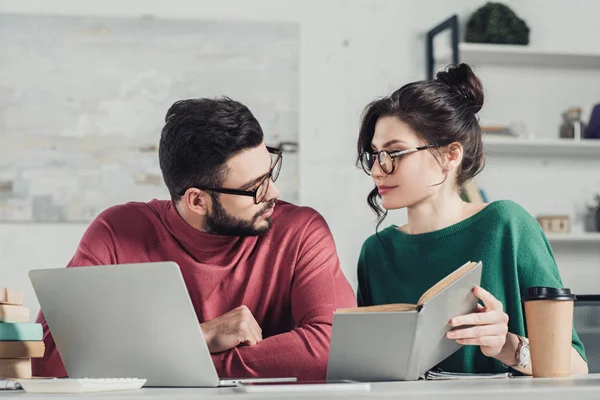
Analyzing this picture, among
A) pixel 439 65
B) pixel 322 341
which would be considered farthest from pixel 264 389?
pixel 439 65

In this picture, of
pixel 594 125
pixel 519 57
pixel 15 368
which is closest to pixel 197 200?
pixel 15 368

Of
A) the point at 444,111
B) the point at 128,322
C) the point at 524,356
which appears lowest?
the point at 524,356

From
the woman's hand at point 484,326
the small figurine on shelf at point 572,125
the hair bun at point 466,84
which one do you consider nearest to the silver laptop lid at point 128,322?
the woman's hand at point 484,326

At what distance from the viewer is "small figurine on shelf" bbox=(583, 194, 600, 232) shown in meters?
3.71

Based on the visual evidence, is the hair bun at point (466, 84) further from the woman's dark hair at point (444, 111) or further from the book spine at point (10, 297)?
the book spine at point (10, 297)

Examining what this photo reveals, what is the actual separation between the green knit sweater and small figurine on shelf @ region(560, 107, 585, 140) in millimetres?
1951

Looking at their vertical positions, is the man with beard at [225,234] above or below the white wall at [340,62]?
below

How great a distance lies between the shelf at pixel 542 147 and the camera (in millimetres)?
3531

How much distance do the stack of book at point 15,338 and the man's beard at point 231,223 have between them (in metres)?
0.57

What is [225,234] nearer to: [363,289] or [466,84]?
[363,289]

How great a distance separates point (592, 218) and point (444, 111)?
2111 millimetres

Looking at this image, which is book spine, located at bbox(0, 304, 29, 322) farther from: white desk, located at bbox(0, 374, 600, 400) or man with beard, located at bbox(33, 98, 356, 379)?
man with beard, located at bbox(33, 98, 356, 379)

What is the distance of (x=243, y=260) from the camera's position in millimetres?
1895

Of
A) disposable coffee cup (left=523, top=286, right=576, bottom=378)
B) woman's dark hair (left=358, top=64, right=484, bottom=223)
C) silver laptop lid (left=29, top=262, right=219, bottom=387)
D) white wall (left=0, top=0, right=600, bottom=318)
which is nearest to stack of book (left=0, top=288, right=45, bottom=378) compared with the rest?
silver laptop lid (left=29, top=262, right=219, bottom=387)
